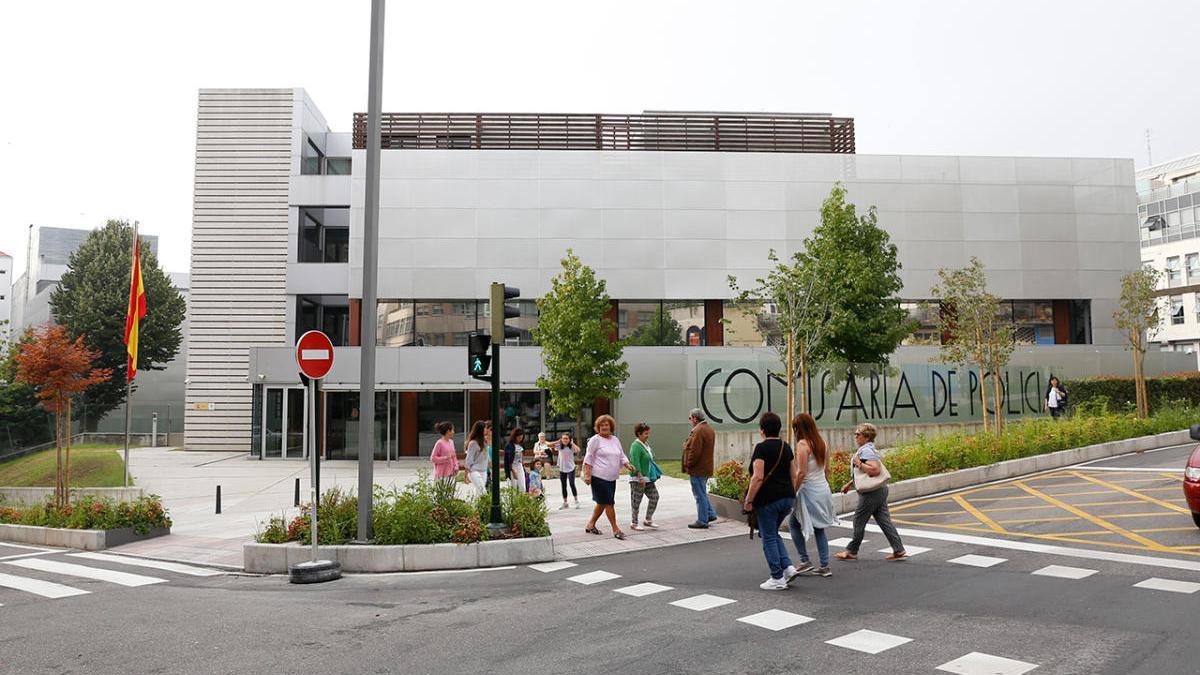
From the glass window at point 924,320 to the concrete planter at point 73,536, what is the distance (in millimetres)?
28046

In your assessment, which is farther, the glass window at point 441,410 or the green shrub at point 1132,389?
the glass window at point 441,410

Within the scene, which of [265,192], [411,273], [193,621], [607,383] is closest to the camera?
[193,621]

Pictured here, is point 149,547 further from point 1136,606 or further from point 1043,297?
point 1043,297

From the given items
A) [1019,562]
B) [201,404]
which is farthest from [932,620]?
[201,404]

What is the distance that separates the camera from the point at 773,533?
7.86m

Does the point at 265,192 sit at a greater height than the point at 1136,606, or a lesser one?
greater

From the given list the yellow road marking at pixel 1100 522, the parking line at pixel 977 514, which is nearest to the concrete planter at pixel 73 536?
the parking line at pixel 977 514

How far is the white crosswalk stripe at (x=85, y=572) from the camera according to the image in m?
9.67

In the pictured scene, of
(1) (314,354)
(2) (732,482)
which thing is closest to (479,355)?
(1) (314,354)

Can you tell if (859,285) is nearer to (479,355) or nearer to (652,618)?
(479,355)

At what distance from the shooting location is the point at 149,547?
12.8 meters

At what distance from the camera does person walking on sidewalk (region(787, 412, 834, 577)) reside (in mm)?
8430

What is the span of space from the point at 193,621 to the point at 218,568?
12.3ft

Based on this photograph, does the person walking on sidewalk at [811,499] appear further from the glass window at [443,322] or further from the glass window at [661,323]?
the glass window at [443,322]
